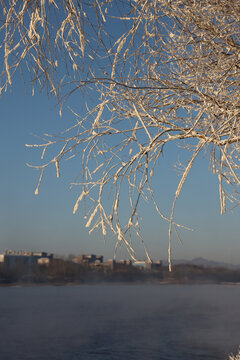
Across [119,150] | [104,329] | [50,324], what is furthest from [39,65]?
[50,324]

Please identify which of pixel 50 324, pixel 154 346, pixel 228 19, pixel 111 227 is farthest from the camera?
pixel 50 324

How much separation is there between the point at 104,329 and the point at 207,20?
39.7 meters

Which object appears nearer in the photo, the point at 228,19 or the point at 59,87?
the point at 59,87

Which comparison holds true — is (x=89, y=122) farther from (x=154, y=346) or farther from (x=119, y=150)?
(x=154, y=346)

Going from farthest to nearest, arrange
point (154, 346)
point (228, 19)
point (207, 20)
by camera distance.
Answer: point (154, 346) → point (228, 19) → point (207, 20)

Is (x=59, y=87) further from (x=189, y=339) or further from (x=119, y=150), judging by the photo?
(x=189, y=339)

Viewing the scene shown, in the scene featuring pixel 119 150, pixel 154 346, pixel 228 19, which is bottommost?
pixel 154 346

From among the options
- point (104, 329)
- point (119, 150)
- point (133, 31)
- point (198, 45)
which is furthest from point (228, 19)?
point (104, 329)

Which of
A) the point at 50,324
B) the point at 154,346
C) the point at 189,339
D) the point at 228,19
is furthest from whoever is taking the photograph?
the point at 50,324

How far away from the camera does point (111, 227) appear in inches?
62.9

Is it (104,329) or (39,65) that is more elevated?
(39,65)

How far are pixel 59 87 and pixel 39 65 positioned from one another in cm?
10

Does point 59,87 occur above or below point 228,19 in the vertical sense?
below

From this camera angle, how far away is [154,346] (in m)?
31.4
